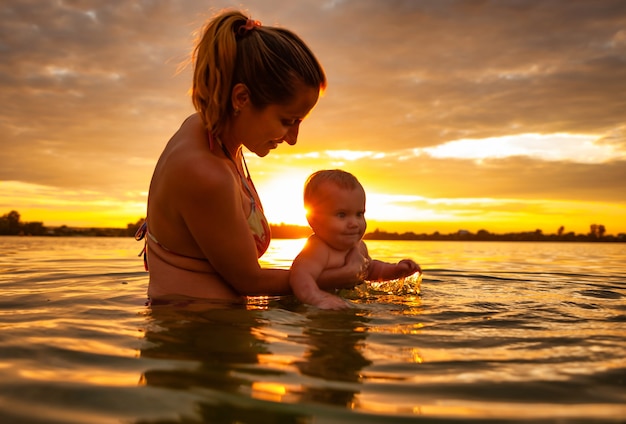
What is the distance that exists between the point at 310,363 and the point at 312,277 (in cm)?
196

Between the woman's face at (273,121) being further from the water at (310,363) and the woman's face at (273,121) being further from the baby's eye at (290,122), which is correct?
the water at (310,363)

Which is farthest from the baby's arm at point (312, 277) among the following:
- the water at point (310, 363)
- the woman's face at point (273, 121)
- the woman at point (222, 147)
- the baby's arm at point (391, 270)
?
the woman's face at point (273, 121)

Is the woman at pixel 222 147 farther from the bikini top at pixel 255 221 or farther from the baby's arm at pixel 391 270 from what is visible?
the baby's arm at pixel 391 270

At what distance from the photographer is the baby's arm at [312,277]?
3762mm

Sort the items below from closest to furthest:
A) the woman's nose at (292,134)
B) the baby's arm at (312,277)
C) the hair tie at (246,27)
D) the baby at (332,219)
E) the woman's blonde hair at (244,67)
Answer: the woman's blonde hair at (244,67) → the hair tie at (246,27) → the woman's nose at (292,134) → the baby's arm at (312,277) → the baby at (332,219)

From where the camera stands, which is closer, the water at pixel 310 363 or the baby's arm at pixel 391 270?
the water at pixel 310 363

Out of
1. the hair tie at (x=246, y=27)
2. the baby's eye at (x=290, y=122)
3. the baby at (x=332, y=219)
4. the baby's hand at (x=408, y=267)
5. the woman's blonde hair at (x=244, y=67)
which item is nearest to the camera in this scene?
the woman's blonde hair at (x=244, y=67)

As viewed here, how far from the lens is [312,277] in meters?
4.16

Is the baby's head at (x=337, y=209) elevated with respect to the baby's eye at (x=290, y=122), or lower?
lower

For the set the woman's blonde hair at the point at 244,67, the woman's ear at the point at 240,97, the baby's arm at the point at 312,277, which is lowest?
the baby's arm at the point at 312,277

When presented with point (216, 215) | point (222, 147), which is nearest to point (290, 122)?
point (222, 147)

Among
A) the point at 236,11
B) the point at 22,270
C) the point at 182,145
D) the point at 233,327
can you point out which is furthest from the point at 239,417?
the point at 22,270

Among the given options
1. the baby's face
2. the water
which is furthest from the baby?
the water

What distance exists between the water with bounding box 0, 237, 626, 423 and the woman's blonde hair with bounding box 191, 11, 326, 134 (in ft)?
4.27
